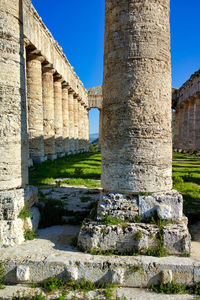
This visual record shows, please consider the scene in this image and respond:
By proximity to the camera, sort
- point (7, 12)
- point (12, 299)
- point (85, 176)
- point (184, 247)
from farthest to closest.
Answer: point (85, 176)
point (7, 12)
point (184, 247)
point (12, 299)

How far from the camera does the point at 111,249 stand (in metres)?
4.47

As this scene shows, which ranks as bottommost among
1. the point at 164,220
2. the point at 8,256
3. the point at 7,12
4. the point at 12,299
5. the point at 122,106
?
the point at 12,299

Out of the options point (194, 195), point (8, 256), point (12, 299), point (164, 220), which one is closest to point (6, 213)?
point (8, 256)

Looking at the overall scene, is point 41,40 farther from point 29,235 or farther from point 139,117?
point 29,235

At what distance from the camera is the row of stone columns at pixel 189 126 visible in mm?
28234

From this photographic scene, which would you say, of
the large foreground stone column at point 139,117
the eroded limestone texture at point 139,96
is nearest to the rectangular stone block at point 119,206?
the large foreground stone column at point 139,117

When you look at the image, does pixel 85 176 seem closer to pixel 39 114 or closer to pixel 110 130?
pixel 39 114

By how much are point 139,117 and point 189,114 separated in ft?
98.0

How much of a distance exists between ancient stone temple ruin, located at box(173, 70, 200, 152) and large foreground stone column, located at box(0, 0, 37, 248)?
25488 mm

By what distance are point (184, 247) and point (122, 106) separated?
2.88 meters

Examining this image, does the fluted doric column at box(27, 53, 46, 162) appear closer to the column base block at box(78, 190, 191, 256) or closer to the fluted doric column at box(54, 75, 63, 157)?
the fluted doric column at box(54, 75, 63, 157)

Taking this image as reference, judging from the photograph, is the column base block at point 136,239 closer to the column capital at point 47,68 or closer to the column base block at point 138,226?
the column base block at point 138,226

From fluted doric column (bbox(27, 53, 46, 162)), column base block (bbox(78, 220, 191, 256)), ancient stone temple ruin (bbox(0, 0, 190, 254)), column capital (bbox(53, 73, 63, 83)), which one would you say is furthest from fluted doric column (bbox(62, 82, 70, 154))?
column base block (bbox(78, 220, 191, 256))

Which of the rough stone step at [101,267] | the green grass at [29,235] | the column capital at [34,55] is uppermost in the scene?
the column capital at [34,55]
